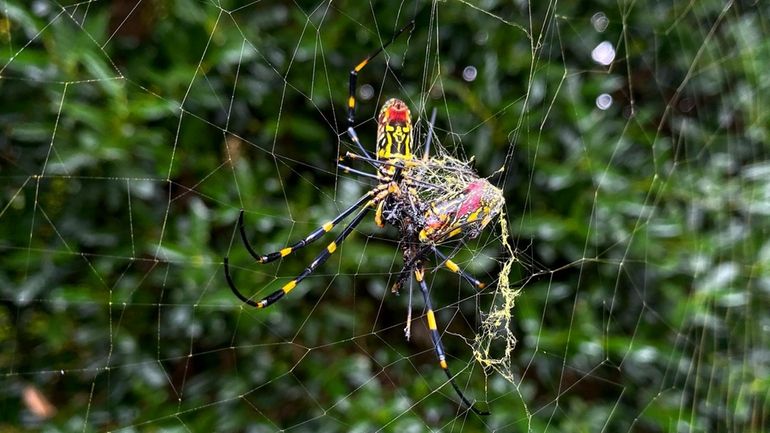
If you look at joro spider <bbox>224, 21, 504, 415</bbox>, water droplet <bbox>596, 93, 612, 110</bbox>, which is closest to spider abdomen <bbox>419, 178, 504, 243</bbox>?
joro spider <bbox>224, 21, 504, 415</bbox>

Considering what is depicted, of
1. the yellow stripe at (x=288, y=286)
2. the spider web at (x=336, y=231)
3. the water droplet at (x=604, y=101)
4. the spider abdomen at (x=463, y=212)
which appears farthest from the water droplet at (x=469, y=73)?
the yellow stripe at (x=288, y=286)

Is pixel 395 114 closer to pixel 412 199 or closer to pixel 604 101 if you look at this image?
pixel 412 199

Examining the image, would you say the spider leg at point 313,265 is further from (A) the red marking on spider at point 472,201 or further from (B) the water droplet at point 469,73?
(B) the water droplet at point 469,73

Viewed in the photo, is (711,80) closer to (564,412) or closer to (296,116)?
(564,412)

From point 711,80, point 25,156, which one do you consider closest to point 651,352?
point 711,80

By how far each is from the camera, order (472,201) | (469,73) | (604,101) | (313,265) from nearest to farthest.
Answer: (472,201) → (313,265) → (469,73) → (604,101)

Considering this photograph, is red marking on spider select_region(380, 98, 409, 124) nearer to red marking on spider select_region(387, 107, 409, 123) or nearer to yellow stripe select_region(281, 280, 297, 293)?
red marking on spider select_region(387, 107, 409, 123)

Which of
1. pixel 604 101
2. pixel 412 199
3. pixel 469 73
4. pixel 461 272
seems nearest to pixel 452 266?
pixel 461 272
